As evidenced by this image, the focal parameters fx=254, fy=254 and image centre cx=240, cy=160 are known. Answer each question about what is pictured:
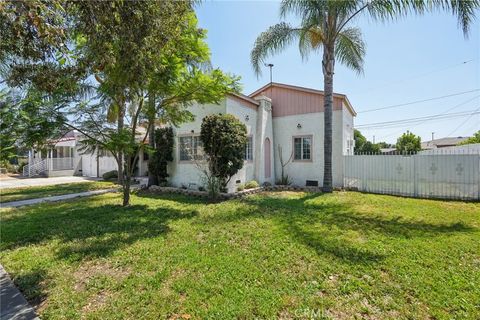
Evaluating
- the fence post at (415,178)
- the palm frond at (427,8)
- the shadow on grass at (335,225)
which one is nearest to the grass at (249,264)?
the shadow on grass at (335,225)

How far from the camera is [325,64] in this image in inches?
482

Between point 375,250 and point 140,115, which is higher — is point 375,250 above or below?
below

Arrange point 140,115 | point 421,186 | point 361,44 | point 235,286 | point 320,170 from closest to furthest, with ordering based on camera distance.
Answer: point 235,286, point 140,115, point 421,186, point 361,44, point 320,170

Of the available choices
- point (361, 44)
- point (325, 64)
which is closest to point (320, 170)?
point (325, 64)

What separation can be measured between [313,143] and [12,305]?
45.3ft

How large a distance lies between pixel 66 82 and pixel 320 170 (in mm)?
12621

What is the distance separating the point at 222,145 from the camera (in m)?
11.0

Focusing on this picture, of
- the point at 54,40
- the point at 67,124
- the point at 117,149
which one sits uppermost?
the point at 54,40

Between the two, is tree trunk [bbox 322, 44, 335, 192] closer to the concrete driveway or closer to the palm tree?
the palm tree

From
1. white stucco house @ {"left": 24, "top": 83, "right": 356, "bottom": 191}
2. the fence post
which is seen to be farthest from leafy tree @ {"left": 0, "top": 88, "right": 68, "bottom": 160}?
the fence post

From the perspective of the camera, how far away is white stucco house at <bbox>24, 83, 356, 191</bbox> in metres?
13.3

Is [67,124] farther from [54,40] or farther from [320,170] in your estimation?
[320,170]

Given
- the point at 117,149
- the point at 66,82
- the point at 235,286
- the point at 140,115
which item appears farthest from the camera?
the point at 140,115

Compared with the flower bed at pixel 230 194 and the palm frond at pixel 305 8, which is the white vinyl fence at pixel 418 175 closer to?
the flower bed at pixel 230 194
